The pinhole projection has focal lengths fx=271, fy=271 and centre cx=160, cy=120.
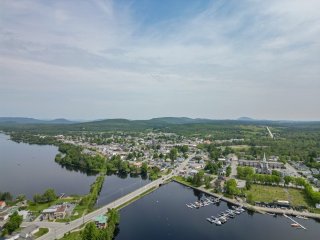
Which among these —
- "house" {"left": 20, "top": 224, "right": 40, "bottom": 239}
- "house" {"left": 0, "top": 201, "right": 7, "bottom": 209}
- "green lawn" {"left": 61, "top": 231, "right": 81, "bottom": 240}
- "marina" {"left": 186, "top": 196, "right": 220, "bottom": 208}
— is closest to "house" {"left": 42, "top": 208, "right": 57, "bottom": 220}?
"house" {"left": 20, "top": 224, "right": 40, "bottom": 239}

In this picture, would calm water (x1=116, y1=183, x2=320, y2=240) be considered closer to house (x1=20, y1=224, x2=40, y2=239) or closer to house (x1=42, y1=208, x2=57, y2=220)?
house (x1=42, y1=208, x2=57, y2=220)

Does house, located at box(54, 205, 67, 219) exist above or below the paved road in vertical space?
above

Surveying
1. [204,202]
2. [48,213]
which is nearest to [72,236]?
[48,213]

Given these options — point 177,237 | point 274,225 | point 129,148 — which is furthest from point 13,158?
point 274,225

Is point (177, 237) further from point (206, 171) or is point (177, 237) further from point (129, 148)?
point (129, 148)

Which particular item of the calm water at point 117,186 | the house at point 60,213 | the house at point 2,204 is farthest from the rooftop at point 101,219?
the house at point 2,204

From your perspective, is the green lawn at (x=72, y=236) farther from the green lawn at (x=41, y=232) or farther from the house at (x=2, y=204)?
the house at (x=2, y=204)

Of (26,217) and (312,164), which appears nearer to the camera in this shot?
(26,217)
